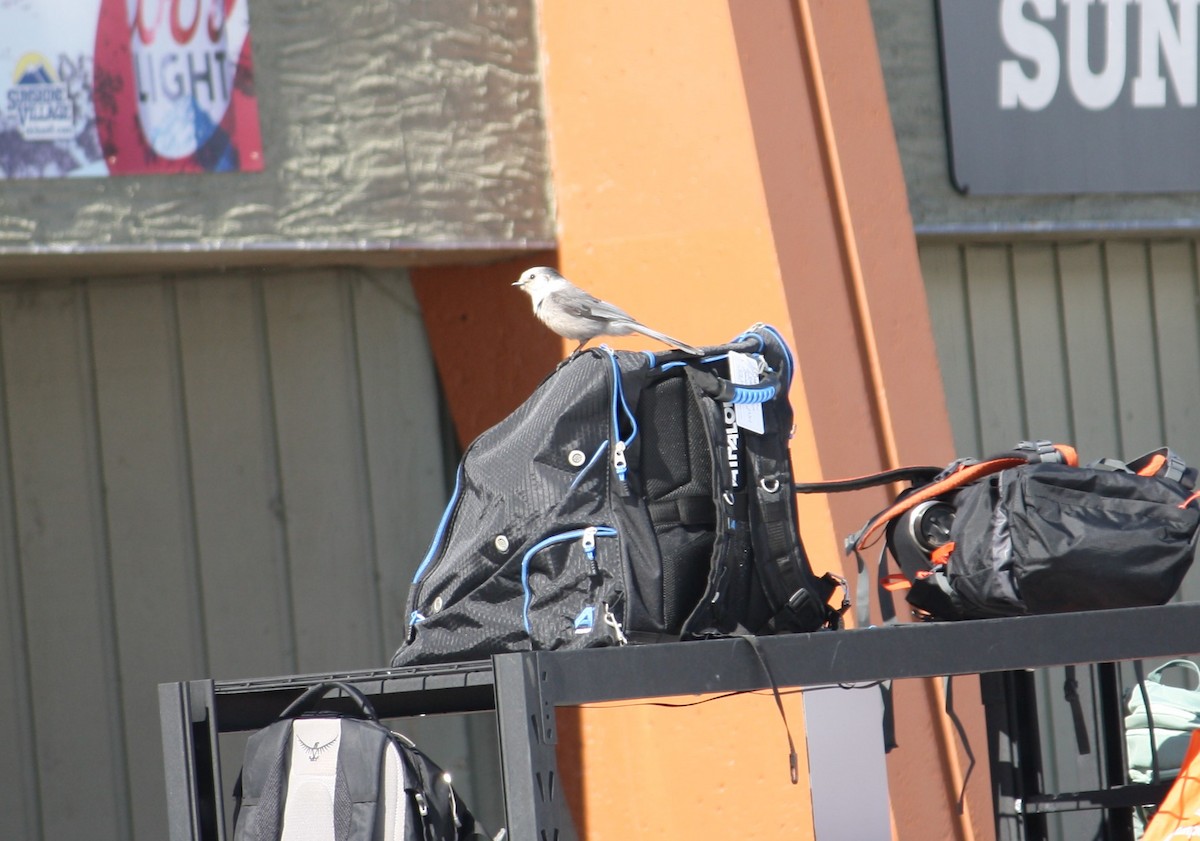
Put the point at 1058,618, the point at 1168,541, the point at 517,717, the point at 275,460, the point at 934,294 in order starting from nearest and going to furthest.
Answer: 1. the point at 517,717
2. the point at 1058,618
3. the point at 1168,541
4. the point at 275,460
5. the point at 934,294

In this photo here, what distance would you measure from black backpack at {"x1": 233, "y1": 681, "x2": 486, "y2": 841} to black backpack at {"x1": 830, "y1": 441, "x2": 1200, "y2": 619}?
2.98 feet

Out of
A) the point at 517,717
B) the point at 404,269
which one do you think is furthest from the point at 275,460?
the point at 517,717

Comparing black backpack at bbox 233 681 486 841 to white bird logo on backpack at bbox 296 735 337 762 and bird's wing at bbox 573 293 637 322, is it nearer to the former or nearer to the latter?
white bird logo on backpack at bbox 296 735 337 762

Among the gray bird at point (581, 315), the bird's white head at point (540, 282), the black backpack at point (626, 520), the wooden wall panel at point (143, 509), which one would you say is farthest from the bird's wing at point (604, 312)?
the wooden wall panel at point (143, 509)

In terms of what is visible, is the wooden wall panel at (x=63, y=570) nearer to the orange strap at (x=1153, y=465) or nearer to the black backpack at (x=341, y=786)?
the black backpack at (x=341, y=786)

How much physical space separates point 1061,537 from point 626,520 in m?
0.69

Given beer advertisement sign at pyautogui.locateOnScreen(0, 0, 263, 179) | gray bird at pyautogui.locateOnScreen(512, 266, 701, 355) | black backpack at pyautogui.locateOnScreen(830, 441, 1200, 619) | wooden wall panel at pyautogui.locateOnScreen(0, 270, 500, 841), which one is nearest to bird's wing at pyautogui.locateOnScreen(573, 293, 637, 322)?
gray bird at pyautogui.locateOnScreen(512, 266, 701, 355)

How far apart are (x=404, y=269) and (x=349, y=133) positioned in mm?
584

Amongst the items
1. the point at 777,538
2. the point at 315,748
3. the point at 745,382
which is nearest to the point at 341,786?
the point at 315,748

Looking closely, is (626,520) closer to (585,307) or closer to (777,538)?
(777,538)

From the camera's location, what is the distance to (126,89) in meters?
4.22

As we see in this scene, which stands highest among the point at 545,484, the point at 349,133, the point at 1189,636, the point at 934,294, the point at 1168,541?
the point at 349,133

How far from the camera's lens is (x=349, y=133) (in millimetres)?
4488

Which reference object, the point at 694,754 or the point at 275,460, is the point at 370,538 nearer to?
the point at 275,460
